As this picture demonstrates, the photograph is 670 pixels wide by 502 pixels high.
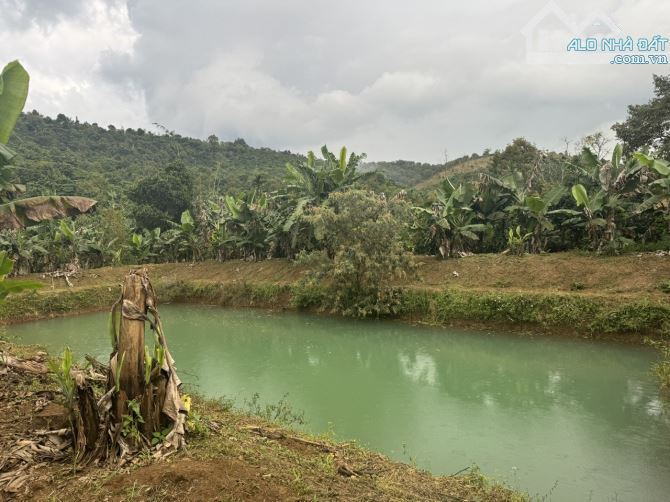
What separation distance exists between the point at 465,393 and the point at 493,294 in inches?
182

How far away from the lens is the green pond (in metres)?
4.55

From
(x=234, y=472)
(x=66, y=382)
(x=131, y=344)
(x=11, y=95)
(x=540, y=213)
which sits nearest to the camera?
(x=234, y=472)

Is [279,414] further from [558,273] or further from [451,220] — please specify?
[451,220]

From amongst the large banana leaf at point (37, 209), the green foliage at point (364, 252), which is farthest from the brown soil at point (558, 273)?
the large banana leaf at point (37, 209)

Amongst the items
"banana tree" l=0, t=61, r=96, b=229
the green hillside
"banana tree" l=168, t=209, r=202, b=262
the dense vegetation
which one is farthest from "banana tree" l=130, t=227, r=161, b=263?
the green hillside

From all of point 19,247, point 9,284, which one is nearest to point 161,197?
point 19,247

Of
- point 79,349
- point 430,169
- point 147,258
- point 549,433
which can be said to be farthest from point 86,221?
point 430,169

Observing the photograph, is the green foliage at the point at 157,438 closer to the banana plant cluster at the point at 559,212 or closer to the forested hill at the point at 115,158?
the banana plant cluster at the point at 559,212

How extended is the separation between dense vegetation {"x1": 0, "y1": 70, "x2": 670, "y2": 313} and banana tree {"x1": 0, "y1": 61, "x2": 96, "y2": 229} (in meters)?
4.20

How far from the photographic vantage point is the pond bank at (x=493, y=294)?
9516mm

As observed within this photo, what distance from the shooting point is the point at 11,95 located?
5.48 meters

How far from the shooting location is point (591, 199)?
11805mm

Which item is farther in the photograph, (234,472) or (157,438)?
(157,438)

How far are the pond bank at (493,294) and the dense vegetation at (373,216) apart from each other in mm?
844
